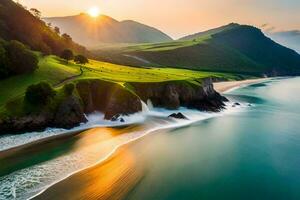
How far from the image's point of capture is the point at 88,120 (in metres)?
64.8

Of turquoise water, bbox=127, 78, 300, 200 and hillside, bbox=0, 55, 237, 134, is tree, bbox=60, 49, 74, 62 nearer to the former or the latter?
hillside, bbox=0, 55, 237, 134

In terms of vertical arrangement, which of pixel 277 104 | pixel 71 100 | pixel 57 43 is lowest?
pixel 277 104

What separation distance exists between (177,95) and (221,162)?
136ft

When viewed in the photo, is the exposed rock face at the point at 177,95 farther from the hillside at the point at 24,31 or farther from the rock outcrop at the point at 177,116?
the hillside at the point at 24,31

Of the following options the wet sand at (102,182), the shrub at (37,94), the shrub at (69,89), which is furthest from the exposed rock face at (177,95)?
the wet sand at (102,182)

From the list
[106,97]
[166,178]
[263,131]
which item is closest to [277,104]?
[263,131]

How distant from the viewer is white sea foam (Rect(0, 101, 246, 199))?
112ft

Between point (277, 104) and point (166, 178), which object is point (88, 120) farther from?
point (277, 104)

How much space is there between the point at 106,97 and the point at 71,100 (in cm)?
1072

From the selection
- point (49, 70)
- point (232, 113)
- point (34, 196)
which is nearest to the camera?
point (34, 196)

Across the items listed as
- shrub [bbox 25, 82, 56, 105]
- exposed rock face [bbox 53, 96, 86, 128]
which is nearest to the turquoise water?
exposed rock face [bbox 53, 96, 86, 128]

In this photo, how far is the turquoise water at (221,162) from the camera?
116ft

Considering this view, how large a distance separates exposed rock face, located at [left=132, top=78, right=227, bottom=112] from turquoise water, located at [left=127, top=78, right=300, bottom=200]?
12394 mm

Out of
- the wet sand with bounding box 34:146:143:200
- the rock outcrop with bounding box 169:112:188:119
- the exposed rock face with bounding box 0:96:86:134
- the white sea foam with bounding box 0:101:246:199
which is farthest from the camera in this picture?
the rock outcrop with bounding box 169:112:188:119
